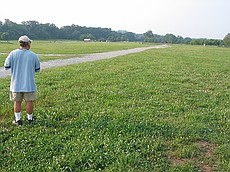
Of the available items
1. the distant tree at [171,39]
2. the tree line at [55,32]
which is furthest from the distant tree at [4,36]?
the distant tree at [171,39]

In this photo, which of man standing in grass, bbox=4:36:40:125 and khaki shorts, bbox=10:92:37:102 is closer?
man standing in grass, bbox=4:36:40:125

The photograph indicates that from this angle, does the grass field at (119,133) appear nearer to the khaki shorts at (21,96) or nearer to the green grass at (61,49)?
the khaki shorts at (21,96)

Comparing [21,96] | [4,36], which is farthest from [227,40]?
[21,96]

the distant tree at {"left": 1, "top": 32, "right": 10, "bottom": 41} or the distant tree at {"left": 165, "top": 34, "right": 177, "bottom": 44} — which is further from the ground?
the distant tree at {"left": 165, "top": 34, "right": 177, "bottom": 44}

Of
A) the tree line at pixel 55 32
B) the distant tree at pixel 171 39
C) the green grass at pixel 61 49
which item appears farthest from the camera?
the distant tree at pixel 171 39

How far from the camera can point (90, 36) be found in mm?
171000

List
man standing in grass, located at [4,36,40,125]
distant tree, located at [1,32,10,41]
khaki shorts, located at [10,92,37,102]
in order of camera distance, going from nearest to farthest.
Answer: man standing in grass, located at [4,36,40,125] < khaki shorts, located at [10,92,37,102] < distant tree, located at [1,32,10,41]

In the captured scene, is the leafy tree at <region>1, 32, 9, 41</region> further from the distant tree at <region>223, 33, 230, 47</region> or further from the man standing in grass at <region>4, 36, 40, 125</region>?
the man standing in grass at <region>4, 36, 40, 125</region>

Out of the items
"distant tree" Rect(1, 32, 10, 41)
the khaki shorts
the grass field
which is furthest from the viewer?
"distant tree" Rect(1, 32, 10, 41)

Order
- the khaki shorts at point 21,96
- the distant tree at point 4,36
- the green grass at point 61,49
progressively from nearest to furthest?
1. the khaki shorts at point 21,96
2. the green grass at point 61,49
3. the distant tree at point 4,36

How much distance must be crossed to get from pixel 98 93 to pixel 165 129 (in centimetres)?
445

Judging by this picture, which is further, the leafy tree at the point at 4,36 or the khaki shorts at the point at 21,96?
the leafy tree at the point at 4,36

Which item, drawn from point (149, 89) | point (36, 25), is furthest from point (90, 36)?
point (149, 89)

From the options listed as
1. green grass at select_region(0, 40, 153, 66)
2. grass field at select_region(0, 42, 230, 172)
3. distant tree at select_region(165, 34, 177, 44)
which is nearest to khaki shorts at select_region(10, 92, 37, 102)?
grass field at select_region(0, 42, 230, 172)
